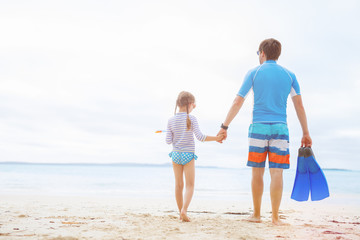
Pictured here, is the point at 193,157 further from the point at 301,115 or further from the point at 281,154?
the point at 301,115

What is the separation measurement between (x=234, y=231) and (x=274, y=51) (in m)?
2.19

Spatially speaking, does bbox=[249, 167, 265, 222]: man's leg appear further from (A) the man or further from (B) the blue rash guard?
(B) the blue rash guard

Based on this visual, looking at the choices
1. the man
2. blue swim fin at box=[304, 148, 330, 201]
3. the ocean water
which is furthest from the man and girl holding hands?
the ocean water

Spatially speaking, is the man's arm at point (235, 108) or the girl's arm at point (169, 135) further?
the girl's arm at point (169, 135)

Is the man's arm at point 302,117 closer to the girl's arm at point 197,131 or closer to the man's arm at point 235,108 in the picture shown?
the man's arm at point 235,108

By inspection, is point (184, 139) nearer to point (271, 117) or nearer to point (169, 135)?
point (169, 135)

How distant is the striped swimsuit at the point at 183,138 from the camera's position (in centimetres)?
420

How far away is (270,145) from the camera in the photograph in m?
3.86

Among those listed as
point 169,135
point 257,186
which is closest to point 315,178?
point 257,186

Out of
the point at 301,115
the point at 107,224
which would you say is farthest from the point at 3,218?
the point at 301,115

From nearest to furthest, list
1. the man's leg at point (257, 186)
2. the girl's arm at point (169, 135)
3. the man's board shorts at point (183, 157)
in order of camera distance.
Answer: the man's leg at point (257, 186) → the man's board shorts at point (183, 157) → the girl's arm at point (169, 135)

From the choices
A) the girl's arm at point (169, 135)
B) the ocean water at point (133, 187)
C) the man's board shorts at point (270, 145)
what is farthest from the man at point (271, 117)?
the ocean water at point (133, 187)

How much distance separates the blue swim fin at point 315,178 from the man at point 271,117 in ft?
0.50

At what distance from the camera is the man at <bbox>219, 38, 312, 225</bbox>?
3.82 meters
